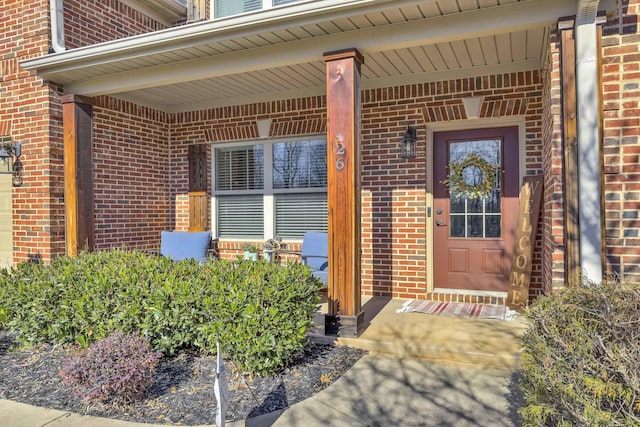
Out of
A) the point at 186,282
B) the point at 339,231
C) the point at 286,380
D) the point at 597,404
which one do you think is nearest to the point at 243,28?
the point at 339,231

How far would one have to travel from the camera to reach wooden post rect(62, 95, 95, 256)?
17.0 feet

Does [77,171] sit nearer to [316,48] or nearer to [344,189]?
[316,48]

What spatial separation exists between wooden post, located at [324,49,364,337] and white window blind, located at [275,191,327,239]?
84.6 inches

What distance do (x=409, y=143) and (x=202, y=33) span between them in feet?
8.50

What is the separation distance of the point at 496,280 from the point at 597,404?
11.9 feet

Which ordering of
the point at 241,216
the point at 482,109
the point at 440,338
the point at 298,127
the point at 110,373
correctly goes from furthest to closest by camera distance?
the point at 241,216, the point at 298,127, the point at 482,109, the point at 440,338, the point at 110,373

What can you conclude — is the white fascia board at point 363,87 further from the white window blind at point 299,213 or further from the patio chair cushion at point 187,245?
the patio chair cushion at point 187,245

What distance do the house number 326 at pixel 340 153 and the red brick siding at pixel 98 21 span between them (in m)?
3.87

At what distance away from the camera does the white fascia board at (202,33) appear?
11.6ft

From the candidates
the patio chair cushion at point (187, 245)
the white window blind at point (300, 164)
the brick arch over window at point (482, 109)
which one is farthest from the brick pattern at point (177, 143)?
the patio chair cushion at point (187, 245)

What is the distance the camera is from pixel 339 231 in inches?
150

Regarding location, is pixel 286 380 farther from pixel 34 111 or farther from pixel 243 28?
pixel 34 111

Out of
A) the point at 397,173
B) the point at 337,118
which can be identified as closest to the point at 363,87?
the point at 397,173

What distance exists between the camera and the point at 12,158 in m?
5.54
